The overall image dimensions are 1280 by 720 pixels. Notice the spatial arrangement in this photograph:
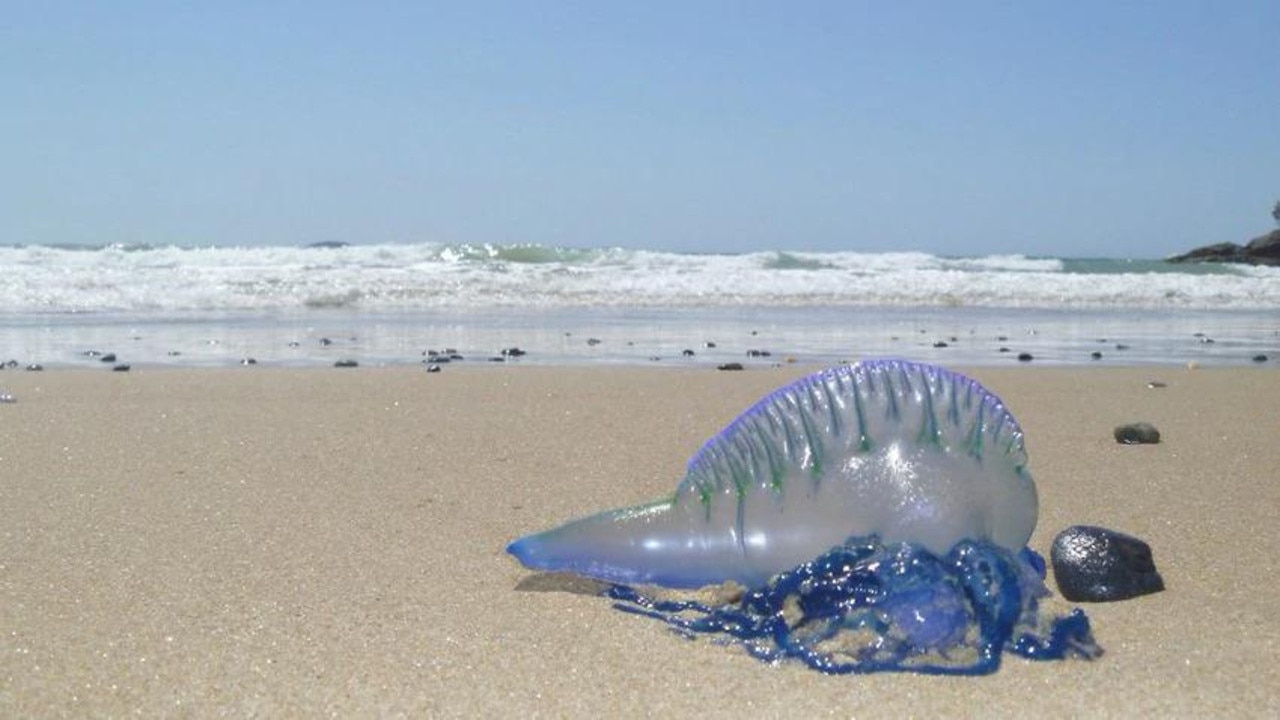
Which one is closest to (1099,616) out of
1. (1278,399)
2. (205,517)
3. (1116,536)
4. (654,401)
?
(1116,536)

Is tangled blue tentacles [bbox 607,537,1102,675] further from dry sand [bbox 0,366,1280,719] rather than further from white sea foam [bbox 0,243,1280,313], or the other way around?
white sea foam [bbox 0,243,1280,313]

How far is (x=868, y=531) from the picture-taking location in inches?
80.6

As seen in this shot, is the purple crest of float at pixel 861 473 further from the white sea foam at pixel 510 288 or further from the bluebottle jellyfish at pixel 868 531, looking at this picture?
the white sea foam at pixel 510 288

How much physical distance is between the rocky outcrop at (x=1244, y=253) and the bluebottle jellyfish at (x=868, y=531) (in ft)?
108

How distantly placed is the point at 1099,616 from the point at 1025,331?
8451mm

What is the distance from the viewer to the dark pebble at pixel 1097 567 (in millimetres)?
2238

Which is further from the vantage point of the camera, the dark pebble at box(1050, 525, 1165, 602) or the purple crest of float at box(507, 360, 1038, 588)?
the dark pebble at box(1050, 525, 1165, 602)

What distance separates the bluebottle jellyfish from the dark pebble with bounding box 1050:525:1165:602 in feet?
0.31

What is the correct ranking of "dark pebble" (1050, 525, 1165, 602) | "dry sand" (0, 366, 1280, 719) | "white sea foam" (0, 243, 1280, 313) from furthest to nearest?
"white sea foam" (0, 243, 1280, 313), "dark pebble" (1050, 525, 1165, 602), "dry sand" (0, 366, 1280, 719)

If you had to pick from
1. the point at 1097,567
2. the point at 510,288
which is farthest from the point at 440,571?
the point at 510,288

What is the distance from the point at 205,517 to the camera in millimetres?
2896

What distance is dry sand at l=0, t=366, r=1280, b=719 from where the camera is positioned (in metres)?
1.86

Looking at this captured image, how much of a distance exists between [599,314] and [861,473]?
9830 mm

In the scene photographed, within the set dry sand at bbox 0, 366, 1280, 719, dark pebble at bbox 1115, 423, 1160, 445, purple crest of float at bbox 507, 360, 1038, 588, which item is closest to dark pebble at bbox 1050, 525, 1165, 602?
dry sand at bbox 0, 366, 1280, 719
